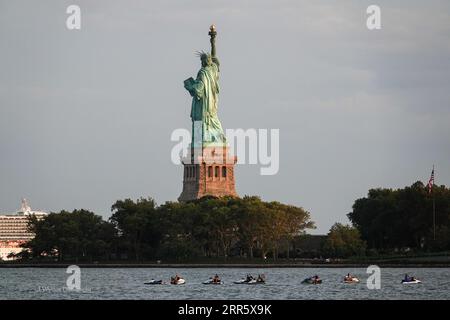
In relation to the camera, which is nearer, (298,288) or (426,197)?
(298,288)

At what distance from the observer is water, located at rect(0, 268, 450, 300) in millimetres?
127688

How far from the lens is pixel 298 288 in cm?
13862

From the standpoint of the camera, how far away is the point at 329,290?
13488cm

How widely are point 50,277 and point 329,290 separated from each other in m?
45.2

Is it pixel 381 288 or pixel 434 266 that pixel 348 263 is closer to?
pixel 434 266

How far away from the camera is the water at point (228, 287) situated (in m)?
128

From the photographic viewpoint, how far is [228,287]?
141750 millimetres
